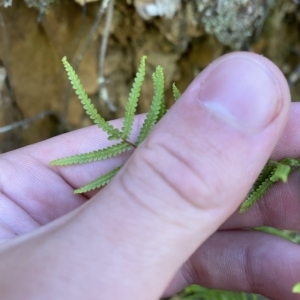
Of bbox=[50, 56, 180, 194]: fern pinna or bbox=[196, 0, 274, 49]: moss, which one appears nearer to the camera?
bbox=[50, 56, 180, 194]: fern pinna

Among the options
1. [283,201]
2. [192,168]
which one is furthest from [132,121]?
[283,201]

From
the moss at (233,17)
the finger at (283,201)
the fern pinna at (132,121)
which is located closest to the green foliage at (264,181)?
the fern pinna at (132,121)

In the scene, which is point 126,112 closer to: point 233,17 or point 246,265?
point 246,265

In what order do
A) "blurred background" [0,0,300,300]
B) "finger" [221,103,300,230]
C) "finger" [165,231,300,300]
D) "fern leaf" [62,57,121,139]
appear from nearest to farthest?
"fern leaf" [62,57,121,139] → "finger" [221,103,300,230] → "finger" [165,231,300,300] → "blurred background" [0,0,300,300]

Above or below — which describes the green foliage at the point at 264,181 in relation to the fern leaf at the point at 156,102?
below

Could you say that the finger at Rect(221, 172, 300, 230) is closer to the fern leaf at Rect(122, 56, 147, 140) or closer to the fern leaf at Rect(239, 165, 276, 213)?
the fern leaf at Rect(239, 165, 276, 213)

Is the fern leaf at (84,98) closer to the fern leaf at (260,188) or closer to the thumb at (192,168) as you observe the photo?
the thumb at (192,168)

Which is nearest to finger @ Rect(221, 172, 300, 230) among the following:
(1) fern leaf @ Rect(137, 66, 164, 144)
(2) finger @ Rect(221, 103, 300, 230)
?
(2) finger @ Rect(221, 103, 300, 230)
